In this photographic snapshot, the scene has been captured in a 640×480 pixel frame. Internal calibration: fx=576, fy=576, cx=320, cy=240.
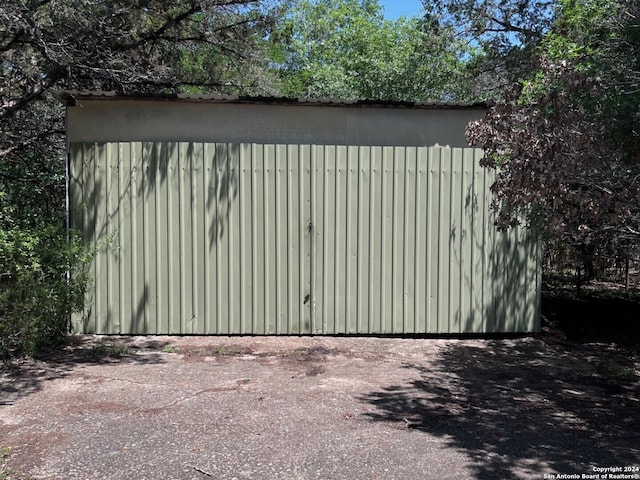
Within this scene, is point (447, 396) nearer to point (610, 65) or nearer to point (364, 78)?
point (610, 65)

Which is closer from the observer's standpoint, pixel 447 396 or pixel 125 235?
pixel 447 396

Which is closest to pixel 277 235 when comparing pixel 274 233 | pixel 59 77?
pixel 274 233

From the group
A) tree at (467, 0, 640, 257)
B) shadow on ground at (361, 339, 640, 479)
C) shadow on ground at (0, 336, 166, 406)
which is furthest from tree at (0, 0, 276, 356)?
tree at (467, 0, 640, 257)

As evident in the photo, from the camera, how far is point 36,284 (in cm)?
563

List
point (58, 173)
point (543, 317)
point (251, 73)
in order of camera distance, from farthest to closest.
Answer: point (251, 73)
point (58, 173)
point (543, 317)

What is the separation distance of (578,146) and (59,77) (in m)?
7.94

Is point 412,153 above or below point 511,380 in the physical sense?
above

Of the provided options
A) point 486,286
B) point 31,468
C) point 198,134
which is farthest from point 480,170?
point 31,468

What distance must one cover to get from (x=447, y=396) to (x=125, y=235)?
3.91 m

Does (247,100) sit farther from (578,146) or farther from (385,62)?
(385,62)

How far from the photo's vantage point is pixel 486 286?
6.77 metres

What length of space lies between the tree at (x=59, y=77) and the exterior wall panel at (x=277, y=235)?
598 mm

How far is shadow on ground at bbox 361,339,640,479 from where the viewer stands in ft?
11.9

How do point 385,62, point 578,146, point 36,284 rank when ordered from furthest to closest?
point 385,62 < point 36,284 < point 578,146
